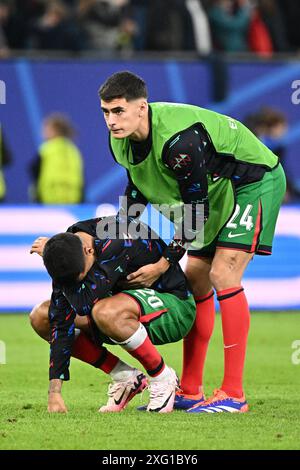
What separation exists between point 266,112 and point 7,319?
4333 millimetres

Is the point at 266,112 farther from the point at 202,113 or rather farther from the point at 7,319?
the point at 202,113

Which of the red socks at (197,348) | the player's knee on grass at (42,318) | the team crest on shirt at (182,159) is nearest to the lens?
the team crest on shirt at (182,159)

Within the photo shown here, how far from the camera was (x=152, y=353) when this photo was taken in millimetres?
6527

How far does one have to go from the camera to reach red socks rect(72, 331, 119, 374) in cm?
673

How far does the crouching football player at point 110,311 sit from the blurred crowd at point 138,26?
8127 mm

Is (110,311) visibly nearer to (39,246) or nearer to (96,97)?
(39,246)

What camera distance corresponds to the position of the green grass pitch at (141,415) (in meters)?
5.61

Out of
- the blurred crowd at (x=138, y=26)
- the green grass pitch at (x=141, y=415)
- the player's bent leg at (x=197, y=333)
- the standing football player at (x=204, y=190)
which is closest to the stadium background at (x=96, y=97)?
the blurred crowd at (x=138, y=26)

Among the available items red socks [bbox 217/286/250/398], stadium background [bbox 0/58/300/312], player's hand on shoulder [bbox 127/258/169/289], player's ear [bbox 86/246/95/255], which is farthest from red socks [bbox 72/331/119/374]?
stadium background [bbox 0/58/300/312]

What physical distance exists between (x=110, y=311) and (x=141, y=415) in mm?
678

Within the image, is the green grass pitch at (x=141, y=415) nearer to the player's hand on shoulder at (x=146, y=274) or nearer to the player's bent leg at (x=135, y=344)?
the player's bent leg at (x=135, y=344)

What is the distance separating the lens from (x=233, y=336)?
6789 mm

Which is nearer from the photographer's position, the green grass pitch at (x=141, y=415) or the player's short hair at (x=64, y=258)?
the green grass pitch at (x=141, y=415)

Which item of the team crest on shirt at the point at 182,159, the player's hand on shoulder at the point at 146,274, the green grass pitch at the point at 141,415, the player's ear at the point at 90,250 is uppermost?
the team crest on shirt at the point at 182,159
